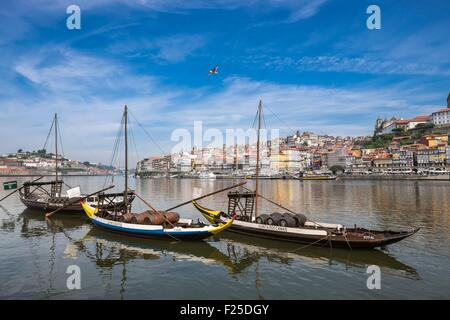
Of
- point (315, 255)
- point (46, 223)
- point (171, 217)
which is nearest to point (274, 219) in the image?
point (315, 255)

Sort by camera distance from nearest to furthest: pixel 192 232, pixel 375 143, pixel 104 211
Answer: pixel 192 232 → pixel 104 211 → pixel 375 143

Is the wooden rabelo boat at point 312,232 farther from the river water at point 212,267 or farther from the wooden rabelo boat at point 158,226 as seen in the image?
the wooden rabelo boat at point 158,226

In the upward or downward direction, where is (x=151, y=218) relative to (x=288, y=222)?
upward

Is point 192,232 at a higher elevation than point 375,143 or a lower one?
lower

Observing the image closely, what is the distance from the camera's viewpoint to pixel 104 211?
28328mm

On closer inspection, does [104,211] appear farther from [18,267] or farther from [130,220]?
[18,267]

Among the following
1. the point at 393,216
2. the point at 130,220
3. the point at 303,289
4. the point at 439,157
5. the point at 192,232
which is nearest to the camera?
the point at 303,289

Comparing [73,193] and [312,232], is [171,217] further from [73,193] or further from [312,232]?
[73,193]

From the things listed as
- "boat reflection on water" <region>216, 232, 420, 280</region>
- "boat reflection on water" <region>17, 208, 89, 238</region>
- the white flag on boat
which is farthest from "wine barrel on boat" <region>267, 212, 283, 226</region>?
the white flag on boat

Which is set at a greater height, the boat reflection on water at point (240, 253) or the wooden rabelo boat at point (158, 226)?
the wooden rabelo boat at point (158, 226)

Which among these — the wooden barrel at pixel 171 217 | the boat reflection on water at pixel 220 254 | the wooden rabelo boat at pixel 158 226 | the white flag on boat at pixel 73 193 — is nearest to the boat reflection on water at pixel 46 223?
the boat reflection on water at pixel 220 254

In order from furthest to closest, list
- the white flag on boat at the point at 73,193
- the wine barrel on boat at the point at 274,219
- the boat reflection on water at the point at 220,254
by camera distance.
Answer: the white flag on boat at the point at 73,193, the wine barrel on boat at the point at 274,219, the boat reflection on water at the point at 220,254
